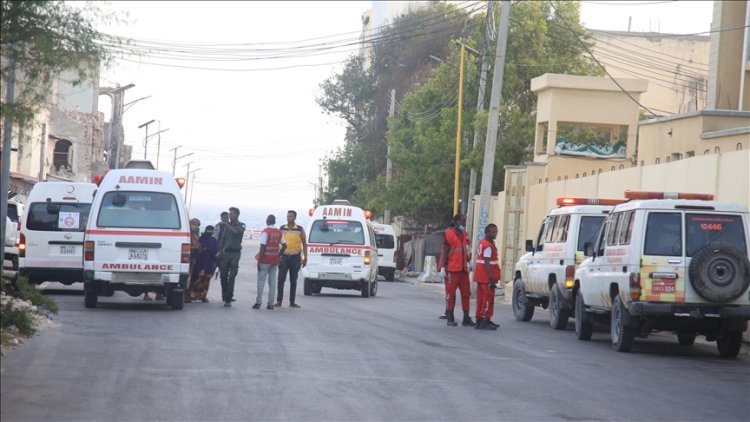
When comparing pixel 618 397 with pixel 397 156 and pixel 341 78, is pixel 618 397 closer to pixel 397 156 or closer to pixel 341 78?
pixel 397 156

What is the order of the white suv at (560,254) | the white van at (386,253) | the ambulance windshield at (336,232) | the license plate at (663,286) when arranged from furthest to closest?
1. the white van at (386,253)
2. the ambulance windshield at (336,232)
3. the white suv at (560,254)
4. the license plate at (663,286)

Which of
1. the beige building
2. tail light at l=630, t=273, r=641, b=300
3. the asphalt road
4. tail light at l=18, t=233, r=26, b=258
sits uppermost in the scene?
the beige building

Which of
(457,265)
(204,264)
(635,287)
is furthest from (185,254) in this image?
(635,287)

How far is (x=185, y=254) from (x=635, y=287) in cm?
833

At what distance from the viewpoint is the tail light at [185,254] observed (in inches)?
826

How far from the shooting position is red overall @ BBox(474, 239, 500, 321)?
66.3 feet

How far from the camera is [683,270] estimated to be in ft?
53.7

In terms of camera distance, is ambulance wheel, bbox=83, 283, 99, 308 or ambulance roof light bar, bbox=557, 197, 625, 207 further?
ambulance roof light bar, bbox=557, 197, 625, 207

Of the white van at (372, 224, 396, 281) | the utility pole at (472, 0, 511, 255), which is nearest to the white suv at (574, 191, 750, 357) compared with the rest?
the utility pole at (472, 0, 511, 255)

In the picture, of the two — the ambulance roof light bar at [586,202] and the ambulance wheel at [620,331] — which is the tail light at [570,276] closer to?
the ambulance roof light bar at [586,202]

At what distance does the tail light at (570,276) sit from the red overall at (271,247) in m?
5.71

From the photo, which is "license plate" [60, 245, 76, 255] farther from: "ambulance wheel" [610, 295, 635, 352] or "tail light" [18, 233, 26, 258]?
"ambulance wheel" [610, 295, 635, 352]

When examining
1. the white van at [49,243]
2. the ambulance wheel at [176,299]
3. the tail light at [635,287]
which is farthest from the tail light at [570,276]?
the white van at [49,243]

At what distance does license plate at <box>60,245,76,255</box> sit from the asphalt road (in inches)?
175
